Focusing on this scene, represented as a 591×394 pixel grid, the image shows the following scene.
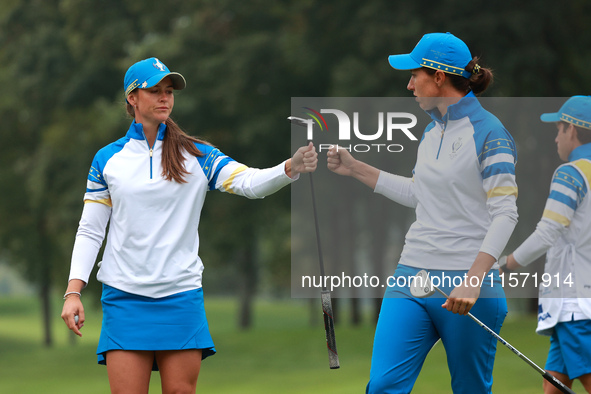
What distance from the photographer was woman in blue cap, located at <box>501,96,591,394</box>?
481 centimetres

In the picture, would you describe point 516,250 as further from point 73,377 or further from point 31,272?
point 31,272

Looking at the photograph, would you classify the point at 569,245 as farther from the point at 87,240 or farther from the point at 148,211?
the point at 87,240

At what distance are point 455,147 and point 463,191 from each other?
22cm

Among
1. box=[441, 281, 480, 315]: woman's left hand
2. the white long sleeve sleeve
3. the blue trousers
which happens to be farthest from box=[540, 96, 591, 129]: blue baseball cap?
the white long sleeve sleeve

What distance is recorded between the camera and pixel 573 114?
498 cm

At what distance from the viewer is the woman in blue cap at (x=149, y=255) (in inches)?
155

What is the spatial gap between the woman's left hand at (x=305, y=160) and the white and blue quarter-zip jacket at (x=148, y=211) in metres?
0.08

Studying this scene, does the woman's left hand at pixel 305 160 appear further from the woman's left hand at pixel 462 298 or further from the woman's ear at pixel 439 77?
the woman's left hand at pixel 462 298

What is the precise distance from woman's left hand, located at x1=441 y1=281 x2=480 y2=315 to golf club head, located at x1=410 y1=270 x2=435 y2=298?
16 cm

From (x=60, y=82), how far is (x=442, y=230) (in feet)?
55.6

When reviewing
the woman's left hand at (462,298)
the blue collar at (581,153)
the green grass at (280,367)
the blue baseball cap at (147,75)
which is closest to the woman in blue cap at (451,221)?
the woman's left hand at (462,298)

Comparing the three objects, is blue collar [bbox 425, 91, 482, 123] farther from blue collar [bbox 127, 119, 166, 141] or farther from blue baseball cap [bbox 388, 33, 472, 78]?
blue collar [bbox 127, 119, 166, 141]

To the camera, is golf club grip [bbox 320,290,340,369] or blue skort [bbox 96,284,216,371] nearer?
blue skort [bbox 96,284,216,371]

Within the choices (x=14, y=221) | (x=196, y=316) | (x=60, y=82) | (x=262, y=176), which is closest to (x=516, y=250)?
(x=262, y=176)
